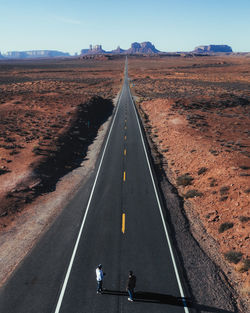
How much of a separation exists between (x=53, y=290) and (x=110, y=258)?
3286mm

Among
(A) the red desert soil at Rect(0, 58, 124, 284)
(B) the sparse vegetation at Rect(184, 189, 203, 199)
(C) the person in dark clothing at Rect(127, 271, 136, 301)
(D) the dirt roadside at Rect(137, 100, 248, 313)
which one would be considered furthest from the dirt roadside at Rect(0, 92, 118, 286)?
(B) the sparse vegetation at Rect(184, 189, 203, 199)

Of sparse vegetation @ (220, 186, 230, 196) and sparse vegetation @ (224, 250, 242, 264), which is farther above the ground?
sparse vegetation @ (220, 186, 230, 196)

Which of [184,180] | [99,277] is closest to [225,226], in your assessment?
[184,180]

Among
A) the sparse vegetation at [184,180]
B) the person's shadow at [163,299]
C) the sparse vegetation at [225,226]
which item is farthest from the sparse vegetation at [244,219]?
the sparse vegetation at [184,180]

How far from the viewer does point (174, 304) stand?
10500 millimetres

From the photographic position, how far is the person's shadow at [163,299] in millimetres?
10406

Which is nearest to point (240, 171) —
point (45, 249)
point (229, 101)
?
point (45, 249)

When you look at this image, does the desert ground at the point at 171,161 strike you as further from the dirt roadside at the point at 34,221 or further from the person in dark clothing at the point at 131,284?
the person in dark clothing at the point at 131,284

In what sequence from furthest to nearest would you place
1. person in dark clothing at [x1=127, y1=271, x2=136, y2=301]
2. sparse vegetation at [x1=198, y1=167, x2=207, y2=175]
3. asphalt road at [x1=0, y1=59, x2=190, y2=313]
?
sparse vegetation at [x1=198, y1=167, x2=207, y2=175]
asphalt road at [x1=0, y1=59, x2=190, y2=313]
person in dark clothing at [x1=127, y1=271, x2=136, y2=301]

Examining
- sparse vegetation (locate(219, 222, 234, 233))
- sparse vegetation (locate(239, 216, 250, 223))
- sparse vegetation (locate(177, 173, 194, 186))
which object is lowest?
sparse vegetation (locate(219, 222, 234, 233))

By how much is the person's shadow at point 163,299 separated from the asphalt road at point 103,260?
0.04 metres

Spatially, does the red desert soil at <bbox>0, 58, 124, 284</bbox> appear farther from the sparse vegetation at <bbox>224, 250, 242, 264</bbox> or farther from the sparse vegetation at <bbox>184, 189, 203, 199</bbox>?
the sparse vegetation at <bbox>224, 250, 242, 264</bbox>

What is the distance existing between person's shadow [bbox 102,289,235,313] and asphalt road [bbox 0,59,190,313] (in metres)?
0.04

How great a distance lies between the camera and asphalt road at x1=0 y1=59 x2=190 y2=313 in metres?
10.6
